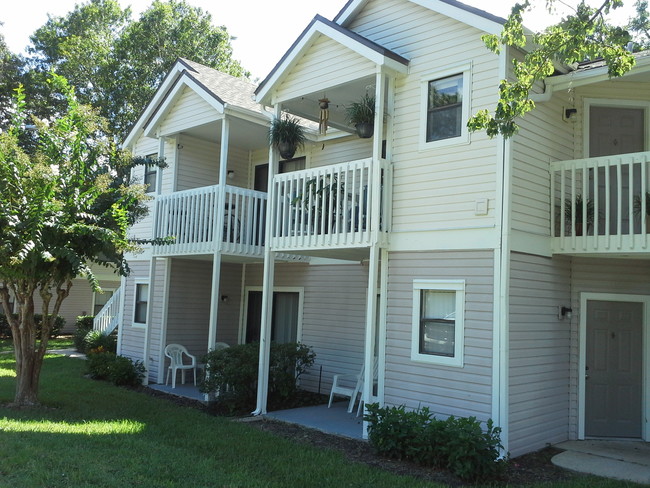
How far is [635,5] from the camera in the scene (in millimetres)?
10461

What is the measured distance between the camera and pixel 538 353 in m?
8.51

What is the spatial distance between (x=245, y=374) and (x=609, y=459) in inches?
238

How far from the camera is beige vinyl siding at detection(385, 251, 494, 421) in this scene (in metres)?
8.01

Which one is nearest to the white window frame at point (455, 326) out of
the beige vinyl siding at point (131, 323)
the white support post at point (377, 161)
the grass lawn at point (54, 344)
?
the white support post at point (377, 161)

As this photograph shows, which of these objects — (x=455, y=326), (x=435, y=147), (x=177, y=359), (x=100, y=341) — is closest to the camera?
(x=455, y=326)

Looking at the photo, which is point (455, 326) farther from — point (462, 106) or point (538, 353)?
point (462, 106)

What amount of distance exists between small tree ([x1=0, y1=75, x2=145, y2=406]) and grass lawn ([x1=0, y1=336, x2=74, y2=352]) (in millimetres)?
11189

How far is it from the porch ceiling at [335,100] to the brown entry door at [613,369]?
17.1 feet

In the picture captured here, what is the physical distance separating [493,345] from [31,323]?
7815mm

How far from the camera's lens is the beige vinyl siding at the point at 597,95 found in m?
9.45

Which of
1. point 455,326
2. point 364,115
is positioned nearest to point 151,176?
point 364,115

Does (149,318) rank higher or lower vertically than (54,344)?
higher

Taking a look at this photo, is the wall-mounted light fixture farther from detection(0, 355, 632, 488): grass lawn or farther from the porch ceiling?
the porch ceiling

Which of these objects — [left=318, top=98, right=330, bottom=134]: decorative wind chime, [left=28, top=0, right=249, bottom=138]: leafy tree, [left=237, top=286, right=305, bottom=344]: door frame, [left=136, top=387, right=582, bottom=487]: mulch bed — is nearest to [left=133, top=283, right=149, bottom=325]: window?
[left=237, top=286, right=305, bottom=344]: door frame
